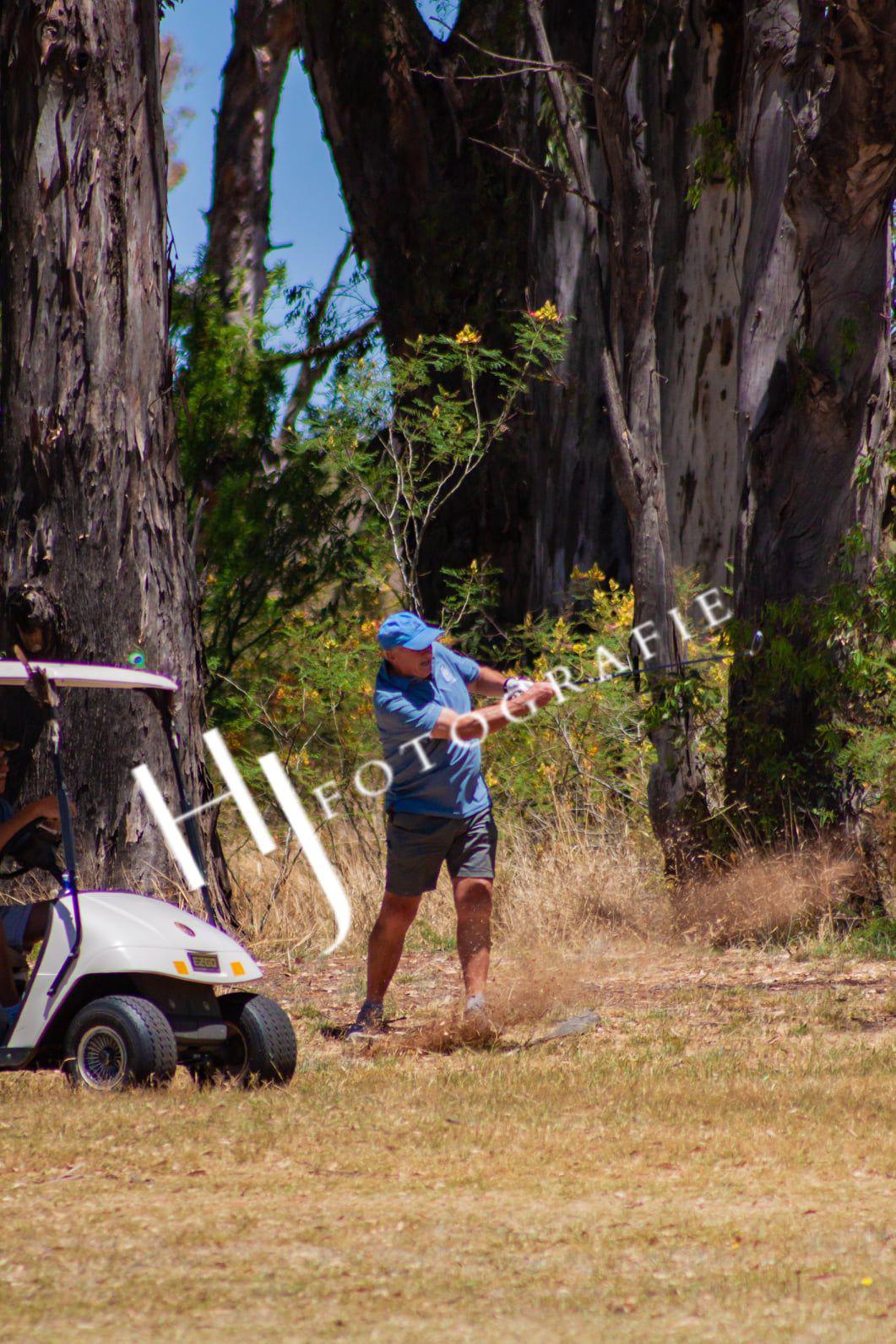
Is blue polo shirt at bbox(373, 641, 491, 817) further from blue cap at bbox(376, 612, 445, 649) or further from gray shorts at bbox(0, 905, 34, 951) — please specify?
gray shorts at bbox(0, 905, 34, 951)

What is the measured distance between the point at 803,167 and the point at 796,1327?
767 cm

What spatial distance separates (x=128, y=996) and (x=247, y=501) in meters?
7.35

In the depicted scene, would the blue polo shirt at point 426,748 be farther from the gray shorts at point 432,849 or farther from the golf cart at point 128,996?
the golf cart at point 128,996

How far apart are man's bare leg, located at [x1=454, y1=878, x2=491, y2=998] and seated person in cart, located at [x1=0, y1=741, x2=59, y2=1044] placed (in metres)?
1.81

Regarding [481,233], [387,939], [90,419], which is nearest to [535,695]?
[387,939]

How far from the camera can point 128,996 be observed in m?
5.98

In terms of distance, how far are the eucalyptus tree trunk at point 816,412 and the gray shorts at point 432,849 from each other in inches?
123

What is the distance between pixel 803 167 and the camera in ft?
31.6

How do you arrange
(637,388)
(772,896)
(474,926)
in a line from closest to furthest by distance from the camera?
(474,926), (772,896), (637,388)

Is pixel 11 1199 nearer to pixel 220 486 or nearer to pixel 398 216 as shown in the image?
pixel 220 486

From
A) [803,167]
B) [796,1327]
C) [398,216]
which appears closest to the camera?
[796,1327]

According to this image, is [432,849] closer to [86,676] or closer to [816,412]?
[86,676]

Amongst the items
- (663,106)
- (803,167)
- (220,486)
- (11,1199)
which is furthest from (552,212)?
(11,1199)

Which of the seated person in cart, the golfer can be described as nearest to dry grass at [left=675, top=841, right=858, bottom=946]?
the golfer
